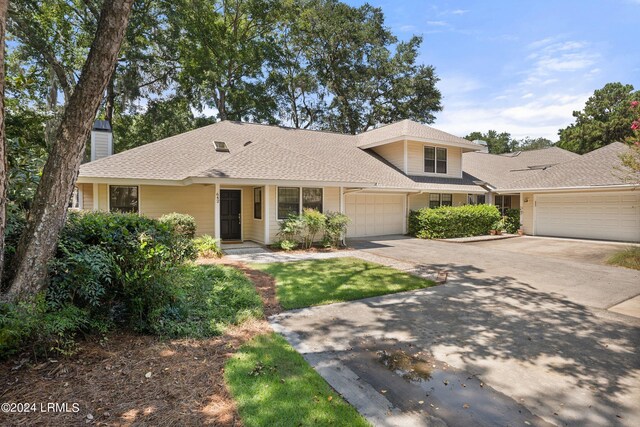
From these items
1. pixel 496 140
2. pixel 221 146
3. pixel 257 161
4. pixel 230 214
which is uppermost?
pixel 496 140

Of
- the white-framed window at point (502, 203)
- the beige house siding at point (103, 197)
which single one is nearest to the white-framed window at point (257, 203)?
the beige house siding at point (103, 197)

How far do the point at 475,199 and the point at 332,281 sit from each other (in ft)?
53.5

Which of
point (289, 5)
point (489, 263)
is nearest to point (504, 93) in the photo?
point (489, 263)

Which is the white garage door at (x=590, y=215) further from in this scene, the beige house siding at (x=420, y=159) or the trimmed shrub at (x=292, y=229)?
the trimmed shrub at (x=292, y=229)

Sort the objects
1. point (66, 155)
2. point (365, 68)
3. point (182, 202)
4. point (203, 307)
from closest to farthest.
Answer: point (66, 155) → point (203, 307) → point (182, 202) → point (365, 68)

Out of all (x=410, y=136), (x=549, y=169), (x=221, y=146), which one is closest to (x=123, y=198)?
(x=221, y=146)

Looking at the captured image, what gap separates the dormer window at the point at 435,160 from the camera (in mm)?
18656

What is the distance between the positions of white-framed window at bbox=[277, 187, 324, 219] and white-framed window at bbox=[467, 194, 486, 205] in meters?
11.4

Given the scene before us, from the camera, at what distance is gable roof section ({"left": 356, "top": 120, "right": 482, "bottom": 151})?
17.6 m

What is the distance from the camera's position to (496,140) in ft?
206

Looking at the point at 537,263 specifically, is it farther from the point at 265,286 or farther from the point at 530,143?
the point at 530,143

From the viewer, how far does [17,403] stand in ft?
9.25

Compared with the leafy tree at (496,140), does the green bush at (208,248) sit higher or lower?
lower

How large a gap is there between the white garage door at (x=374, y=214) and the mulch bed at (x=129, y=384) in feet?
40.3
